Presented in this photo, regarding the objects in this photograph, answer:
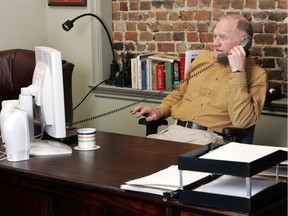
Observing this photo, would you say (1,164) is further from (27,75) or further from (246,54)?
(27,75)

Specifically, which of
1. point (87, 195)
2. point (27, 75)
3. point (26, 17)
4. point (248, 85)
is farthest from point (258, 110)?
point (26, 17)

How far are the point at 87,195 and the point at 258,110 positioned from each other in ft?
4.91

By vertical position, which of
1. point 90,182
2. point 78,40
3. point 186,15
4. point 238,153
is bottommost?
A: point 90,182

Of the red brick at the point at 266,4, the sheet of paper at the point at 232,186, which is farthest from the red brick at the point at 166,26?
the sheet of paper at the point at 232,186

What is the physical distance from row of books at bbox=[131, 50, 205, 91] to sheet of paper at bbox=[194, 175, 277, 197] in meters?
2.46

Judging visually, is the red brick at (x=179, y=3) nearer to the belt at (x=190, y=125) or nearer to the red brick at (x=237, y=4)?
the red brick at (x=237, y=4)

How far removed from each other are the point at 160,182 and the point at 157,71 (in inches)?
104

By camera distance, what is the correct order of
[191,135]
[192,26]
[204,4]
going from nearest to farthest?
[191,135], [204,4], [192,26]

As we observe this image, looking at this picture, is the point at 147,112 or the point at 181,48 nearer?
the point at 147,112

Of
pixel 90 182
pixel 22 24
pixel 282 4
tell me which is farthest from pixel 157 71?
pixel 90 182

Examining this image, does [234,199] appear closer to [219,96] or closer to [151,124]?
[219,96]

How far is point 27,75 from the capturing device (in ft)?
16.1

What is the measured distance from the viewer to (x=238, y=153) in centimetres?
222

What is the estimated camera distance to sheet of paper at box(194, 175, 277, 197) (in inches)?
81.5
